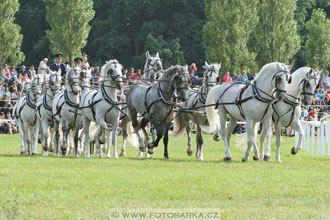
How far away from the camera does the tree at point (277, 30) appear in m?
50.2

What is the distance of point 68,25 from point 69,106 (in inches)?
1171

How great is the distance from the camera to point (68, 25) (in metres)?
48.8

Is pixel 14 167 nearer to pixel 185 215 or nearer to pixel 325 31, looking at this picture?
pixel 185 215

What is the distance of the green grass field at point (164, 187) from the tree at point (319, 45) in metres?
36.2

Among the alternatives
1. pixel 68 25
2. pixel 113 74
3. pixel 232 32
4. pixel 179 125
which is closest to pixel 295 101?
pixel 179 125

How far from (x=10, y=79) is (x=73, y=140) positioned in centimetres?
1339

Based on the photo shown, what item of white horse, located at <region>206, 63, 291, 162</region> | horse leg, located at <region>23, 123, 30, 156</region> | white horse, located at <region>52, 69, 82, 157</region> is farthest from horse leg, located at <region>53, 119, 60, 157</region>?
white horse, located at <region>206, 63, 291, 162</region>

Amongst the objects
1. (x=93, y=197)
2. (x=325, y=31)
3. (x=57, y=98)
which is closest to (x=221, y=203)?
(x=93, y=197)

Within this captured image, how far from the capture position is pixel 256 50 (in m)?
52.0

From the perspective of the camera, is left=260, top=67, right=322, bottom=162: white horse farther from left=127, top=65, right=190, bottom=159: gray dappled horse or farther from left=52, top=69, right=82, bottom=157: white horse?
left=52, top=69, right=82, bottom=157: white horse

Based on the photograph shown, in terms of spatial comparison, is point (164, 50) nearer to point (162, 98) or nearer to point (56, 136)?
point (56, 136)

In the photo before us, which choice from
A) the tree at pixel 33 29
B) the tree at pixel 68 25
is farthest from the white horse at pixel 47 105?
the tree at pixel 33 29

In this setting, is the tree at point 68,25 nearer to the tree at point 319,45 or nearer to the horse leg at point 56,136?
the tree at point 319,45

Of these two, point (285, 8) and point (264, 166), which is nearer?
point (264, 166)
